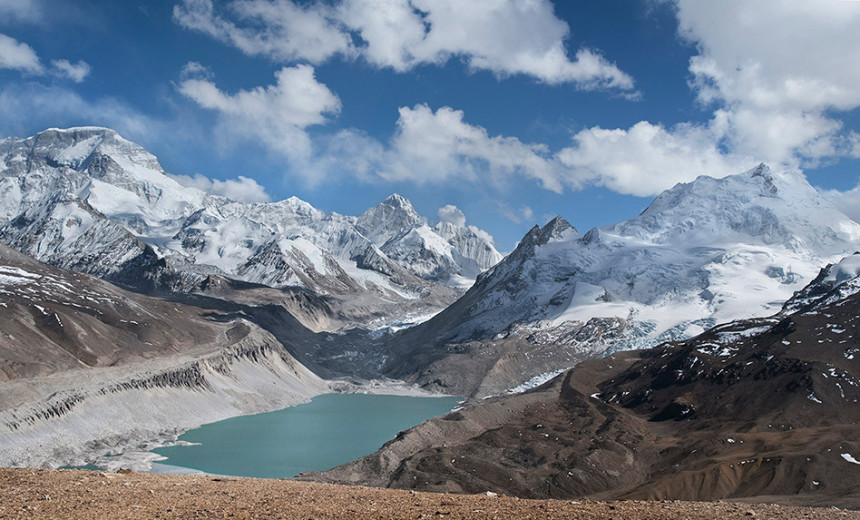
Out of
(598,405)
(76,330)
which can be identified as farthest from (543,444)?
(76,330)

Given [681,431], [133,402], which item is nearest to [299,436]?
[133,402]

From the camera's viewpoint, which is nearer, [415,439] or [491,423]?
[415,439]

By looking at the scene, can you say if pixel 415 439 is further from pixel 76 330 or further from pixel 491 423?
pixel 76 330

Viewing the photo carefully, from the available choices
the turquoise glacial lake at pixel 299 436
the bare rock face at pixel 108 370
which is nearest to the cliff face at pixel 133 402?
the bare rock face at pixel 108 370

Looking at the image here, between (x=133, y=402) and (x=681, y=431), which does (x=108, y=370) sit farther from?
(x=681, y=431)

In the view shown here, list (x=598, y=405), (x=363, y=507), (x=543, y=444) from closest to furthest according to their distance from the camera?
1. (x=363, y=507)
2. (x=543, y=444)
3. (x=598, y=405)

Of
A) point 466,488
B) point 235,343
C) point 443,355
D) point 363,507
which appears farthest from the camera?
point 443,355

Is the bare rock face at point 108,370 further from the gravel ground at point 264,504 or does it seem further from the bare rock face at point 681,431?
the gravel ground at point 264,504

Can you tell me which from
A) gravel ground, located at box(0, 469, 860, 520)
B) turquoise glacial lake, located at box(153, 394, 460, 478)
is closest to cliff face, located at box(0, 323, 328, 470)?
turquoise glacial lake, located at box(153, 394, 460, 478)

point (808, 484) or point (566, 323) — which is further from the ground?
point (566, 323)
